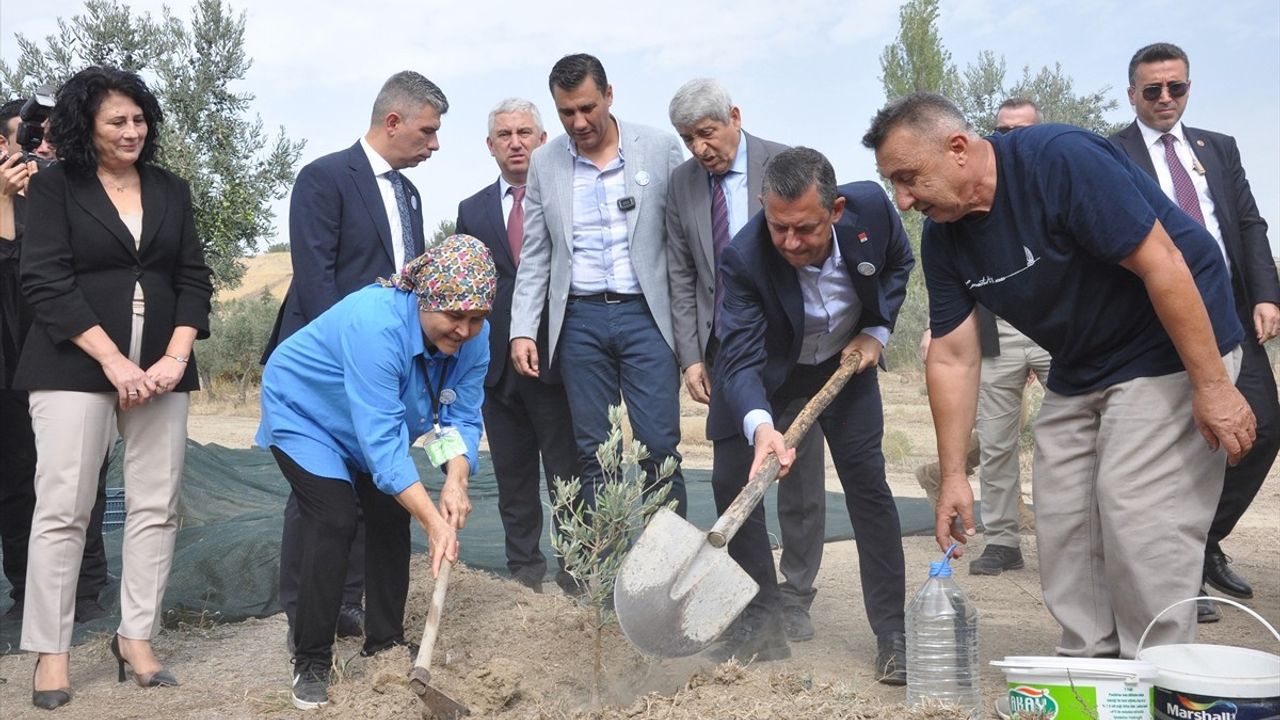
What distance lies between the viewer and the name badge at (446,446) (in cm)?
396

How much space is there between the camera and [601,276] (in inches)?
196

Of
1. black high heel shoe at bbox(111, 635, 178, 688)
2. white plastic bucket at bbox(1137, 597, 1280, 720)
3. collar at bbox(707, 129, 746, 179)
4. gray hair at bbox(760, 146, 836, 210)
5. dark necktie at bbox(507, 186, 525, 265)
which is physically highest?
collar at bbox(707, 129, 746, 179)

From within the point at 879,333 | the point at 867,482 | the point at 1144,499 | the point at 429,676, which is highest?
the point at 879,333

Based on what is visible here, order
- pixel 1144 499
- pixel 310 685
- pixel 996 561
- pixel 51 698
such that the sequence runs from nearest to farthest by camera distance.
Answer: pixel 1144 499 → pixel 310 685 → pixel 51 698 → pixel 996 561

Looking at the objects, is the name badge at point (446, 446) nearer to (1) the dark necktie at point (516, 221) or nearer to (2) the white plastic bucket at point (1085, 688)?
(1) the dark necktie at point (516, 221)

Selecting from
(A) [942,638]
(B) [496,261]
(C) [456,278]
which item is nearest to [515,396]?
(B) [496,261]

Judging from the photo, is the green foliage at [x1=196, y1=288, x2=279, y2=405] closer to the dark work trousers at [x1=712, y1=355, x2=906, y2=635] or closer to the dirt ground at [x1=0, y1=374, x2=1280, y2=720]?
the dirt ground at [x1=0, y1=374, x2=1280, y2=720]

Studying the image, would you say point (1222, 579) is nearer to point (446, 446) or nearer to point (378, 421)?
point (446, 446)

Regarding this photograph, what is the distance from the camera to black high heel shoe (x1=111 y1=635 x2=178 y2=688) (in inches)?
173

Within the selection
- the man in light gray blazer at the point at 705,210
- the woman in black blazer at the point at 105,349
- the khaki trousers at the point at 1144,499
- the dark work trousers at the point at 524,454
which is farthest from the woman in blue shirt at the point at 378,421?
the khaki trousers at the point at 1144,499

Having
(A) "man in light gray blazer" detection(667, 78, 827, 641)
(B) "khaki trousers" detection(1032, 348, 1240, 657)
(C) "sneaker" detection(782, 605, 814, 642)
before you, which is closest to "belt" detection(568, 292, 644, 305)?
(A) "man in light gray blazer" detection(667, 78, 827, 641)

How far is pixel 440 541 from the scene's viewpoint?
143 inches

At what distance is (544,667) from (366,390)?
4.06 feet

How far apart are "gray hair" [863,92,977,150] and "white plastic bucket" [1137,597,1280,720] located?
140 centimetres
